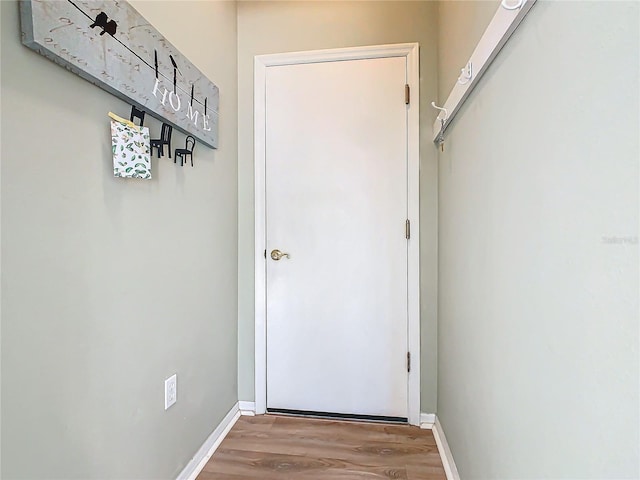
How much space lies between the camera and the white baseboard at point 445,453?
4.76 feet

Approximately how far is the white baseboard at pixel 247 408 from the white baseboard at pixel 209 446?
1.1 inches

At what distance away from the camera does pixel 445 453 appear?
160 cm

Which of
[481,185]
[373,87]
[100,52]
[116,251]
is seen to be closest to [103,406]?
[116,251]

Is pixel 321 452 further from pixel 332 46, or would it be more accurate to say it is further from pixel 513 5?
pixel 332 46

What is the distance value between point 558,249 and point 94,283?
1.18 meters

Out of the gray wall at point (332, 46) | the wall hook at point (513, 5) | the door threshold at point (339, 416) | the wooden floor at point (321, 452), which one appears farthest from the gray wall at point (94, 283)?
the wall hook at point (513, 5)

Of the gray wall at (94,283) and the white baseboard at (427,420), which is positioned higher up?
the gray wall at (94,283)

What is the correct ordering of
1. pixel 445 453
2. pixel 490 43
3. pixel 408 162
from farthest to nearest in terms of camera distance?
pixel 408 162 < pixel 445 453 < pixel 490 43

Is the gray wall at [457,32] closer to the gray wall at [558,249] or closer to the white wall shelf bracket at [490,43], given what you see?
the white wall shelf bracket at [490,43]

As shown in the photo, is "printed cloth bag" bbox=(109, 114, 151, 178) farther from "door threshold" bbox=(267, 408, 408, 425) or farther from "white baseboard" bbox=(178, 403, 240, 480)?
"door threshold" bbox=(267, 408, 408, 425)

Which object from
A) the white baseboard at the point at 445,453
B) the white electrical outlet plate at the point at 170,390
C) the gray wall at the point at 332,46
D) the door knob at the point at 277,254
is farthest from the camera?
the door knob at the point at 277,254

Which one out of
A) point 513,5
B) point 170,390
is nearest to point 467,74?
point 513,5

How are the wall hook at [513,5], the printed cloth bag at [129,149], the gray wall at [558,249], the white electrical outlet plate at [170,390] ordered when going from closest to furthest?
the gray wall at [558,249] → the wall hook at [513,5] → the printed cloth bag at [129,149] → the white electrical outlet plate at [170,390]

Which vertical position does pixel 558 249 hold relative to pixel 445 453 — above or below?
above
